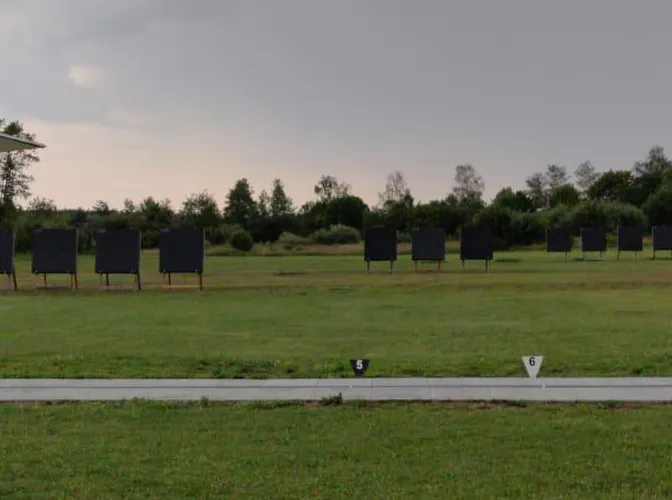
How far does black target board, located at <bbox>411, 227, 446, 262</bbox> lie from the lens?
39.3m

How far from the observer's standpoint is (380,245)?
39156mm

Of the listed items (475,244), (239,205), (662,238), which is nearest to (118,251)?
(475,244)

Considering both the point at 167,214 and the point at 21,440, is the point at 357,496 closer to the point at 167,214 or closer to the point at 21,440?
the point at 21,440

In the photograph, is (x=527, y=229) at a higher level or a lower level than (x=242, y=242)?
higher

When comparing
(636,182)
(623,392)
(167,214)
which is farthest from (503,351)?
(636,182)

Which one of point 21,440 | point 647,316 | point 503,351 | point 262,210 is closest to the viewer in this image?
point 21,440

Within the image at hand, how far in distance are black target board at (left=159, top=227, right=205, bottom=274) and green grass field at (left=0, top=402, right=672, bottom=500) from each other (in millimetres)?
21909

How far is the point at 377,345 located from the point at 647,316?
22.9 feet

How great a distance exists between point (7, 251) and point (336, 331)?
65.1 ft

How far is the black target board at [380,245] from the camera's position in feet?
127

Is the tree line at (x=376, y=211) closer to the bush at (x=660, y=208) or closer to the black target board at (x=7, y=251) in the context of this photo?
the bush at (x=660, y=208)

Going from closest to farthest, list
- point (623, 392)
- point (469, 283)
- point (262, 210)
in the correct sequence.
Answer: point (623, 392) → point (469, 283) → point (262, 210)

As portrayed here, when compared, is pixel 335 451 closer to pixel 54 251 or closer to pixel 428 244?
pixel 54 251

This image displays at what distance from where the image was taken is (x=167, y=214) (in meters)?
113
